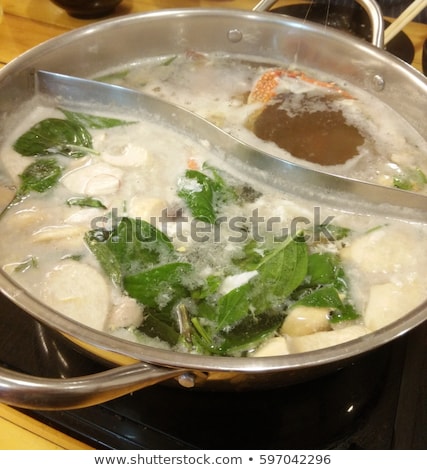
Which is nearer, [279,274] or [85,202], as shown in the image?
[279,274]

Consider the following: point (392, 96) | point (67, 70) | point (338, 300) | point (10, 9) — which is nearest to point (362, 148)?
point (392, 96)

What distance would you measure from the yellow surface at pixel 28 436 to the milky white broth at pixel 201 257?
30 centimetres

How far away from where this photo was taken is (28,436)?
4.11 feet

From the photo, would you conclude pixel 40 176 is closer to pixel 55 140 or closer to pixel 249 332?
pixel 55 140

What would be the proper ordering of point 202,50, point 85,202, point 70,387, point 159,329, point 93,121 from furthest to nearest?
1. point 202,50
2. point 93,121
3. point 85,202
4. point 159,329
5. point 70,387

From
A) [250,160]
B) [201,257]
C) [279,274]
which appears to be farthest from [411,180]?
[201,257]

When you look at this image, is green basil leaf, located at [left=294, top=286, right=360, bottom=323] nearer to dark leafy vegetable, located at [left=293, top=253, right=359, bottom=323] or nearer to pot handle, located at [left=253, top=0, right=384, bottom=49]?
dark leafy vegetable, located at [left=293, top=253, right=359, bottom=323]

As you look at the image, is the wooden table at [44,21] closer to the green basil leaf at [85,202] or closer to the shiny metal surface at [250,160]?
the shiny metal surface at [250,160]

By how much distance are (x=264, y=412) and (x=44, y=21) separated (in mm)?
2220

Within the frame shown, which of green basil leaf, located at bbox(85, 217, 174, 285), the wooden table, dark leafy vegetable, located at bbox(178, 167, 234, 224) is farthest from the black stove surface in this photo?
the wooden table

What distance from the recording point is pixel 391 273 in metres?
1.38

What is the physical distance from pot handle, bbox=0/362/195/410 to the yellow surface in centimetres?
37

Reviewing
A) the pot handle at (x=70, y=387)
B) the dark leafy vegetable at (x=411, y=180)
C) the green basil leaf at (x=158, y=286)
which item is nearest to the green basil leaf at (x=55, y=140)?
the green basil leaf at (x=158, y=286)

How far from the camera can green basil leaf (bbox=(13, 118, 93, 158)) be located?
1667 mm
